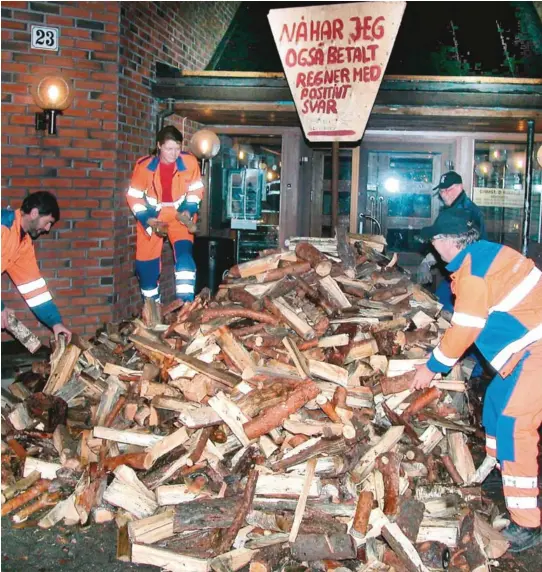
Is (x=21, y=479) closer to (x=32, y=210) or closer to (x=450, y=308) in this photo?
(x=32, y=210)

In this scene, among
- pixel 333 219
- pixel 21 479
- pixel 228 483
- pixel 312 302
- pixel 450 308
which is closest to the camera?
pixel 228 483

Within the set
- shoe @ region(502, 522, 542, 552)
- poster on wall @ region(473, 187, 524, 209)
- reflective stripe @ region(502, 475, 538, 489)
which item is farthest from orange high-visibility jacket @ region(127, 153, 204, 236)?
poster on wall @ region(473, 187, 524, 209)

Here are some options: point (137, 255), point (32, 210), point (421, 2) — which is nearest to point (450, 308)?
point (137, 255)

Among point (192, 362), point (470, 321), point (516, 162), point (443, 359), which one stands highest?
point (516, 162)

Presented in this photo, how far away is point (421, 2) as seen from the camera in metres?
10.9

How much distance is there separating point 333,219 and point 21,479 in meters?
4.97

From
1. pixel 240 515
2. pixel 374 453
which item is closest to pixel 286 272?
pixel 374 453

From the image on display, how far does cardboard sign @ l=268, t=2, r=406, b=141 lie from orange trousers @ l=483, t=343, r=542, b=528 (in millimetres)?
4061

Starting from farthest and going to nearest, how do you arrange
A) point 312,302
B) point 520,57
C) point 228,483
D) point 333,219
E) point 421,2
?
point 421,2
point 520,57
point 333,219
point 312,302
point 228,483

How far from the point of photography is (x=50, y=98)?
6.37m

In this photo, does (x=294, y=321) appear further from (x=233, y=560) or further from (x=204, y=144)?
(x=204, y=144)

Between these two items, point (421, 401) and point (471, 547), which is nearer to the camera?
point (471, 547)

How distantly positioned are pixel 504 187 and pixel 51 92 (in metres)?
6.67

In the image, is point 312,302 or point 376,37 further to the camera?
point 376,37
